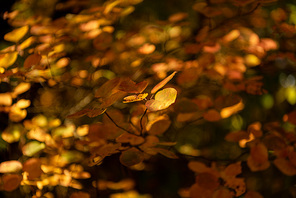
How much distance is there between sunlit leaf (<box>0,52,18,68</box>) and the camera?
1.38 m

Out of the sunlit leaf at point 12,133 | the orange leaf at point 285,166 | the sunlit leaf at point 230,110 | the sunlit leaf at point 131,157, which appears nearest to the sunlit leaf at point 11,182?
the sunlit leaf at point 12,133

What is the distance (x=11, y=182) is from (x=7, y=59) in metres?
0.62

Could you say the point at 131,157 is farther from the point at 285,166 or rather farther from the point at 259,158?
the point at 285,166

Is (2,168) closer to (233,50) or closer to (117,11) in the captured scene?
(117,11)

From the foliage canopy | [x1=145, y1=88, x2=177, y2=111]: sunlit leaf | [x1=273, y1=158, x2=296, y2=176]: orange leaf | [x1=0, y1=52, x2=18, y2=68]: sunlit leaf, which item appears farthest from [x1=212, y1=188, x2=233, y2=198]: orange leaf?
[x1=0, y1=52, x2=18, y2=68]: sunlit leaf

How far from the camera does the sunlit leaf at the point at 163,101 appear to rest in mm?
833

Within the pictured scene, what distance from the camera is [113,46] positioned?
2.54m

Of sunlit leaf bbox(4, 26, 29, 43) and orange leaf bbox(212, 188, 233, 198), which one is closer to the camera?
orange leaf bbox(212, 188, 233, 198)

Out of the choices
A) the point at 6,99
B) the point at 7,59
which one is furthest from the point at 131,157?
the point at 6,99

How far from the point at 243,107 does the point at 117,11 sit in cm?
141

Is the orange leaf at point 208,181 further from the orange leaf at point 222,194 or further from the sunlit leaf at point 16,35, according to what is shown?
the sunlit leaf at point 16,35

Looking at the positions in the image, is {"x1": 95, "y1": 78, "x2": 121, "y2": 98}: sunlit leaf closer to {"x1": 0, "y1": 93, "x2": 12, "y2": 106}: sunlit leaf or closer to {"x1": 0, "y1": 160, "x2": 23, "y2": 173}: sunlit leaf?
{"x1": 0, "y1": 160, "x2": 23, "y2": 173}: sunlit leaf

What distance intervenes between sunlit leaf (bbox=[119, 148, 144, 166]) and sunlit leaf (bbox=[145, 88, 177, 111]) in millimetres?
377

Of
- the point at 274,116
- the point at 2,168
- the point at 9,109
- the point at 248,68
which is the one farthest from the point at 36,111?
the point at 274,116
